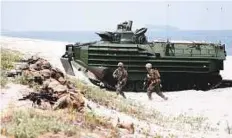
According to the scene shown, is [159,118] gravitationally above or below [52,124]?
below

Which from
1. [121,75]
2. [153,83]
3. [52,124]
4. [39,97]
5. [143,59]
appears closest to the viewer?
[52,124]

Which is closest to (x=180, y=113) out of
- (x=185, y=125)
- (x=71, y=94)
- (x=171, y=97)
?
(x=185, y=125)

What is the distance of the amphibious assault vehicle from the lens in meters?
21.2

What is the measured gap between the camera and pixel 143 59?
21.4 m

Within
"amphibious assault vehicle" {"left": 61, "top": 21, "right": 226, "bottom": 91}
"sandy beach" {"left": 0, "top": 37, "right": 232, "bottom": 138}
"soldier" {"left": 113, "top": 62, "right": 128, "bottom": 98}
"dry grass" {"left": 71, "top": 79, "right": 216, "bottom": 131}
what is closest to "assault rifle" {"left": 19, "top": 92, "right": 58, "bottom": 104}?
"dry grass" {"left": 71, "top": 79, "right": 216, "bottom": 131}

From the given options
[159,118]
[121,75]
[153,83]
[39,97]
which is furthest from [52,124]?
[121,75]

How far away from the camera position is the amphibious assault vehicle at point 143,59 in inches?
837

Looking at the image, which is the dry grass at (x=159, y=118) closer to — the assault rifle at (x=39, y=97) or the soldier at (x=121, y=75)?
the assault rifle at (x=39, y=97)

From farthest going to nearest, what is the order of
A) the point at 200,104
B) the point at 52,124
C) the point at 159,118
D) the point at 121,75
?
the point at 121,75 → the point at 200,104 → the point at 159,118 → the point at 52,124

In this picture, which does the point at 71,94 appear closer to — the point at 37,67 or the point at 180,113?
the point at 37,67

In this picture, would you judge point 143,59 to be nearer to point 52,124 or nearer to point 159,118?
point 159,118

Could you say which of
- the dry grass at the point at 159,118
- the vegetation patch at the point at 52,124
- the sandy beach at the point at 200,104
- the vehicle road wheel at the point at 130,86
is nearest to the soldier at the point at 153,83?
the sandy beach at the point at 200,104

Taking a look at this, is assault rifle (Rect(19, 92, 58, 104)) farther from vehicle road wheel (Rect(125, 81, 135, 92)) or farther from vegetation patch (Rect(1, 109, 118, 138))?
vehicle road wheel (Rect(125, 81, 135, 92))

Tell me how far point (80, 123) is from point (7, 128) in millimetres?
1542
